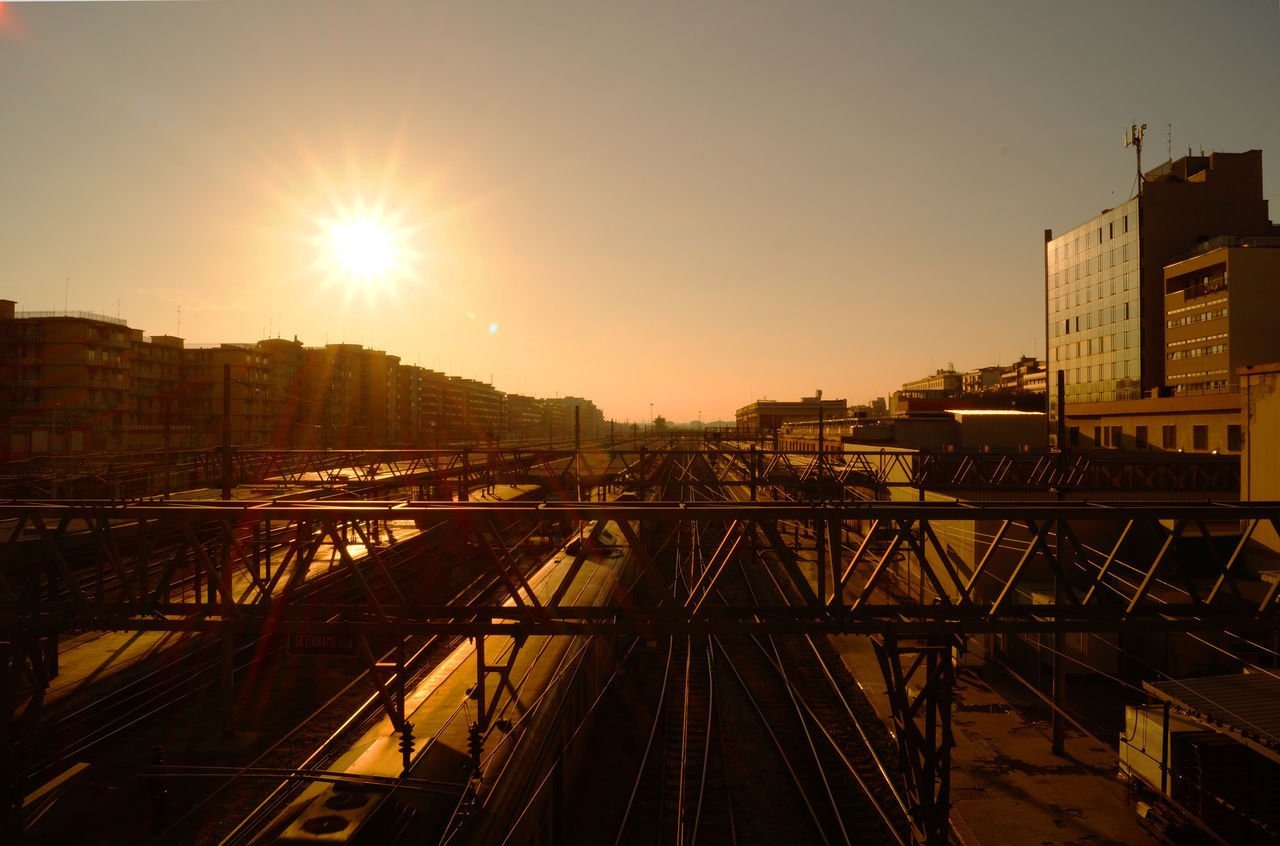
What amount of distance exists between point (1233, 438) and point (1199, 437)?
1.52 meters

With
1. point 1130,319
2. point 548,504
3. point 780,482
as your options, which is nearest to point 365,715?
point 548,504

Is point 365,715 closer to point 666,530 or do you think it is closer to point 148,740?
point 148,740

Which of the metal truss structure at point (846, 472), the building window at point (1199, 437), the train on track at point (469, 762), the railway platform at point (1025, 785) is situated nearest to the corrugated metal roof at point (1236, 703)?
the railway platform at point (1025, 785)

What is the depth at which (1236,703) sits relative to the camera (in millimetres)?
9852

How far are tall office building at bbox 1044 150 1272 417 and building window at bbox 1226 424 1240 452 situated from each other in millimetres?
10853

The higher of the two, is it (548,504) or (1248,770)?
(548,504)

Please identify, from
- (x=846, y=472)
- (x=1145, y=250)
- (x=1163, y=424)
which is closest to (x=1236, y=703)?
(x=846, y=472)

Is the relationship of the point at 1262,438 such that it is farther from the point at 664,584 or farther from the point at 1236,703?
the point at 664,584

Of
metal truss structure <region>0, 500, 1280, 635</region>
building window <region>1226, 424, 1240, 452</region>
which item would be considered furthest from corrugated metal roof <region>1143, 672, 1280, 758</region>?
building window <region>1226, 424, 1240, 452</region>

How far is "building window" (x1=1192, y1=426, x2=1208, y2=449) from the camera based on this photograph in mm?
25859

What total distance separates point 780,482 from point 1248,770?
10.5m

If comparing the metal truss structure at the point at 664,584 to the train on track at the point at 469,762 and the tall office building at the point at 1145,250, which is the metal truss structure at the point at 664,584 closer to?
the train on track at the point at 469,762

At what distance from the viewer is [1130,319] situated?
1404 inches

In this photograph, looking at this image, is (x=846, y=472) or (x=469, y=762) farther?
(x=846, y=472)
